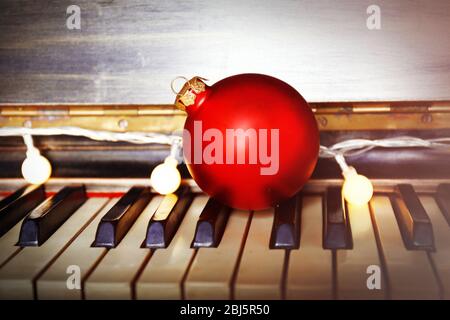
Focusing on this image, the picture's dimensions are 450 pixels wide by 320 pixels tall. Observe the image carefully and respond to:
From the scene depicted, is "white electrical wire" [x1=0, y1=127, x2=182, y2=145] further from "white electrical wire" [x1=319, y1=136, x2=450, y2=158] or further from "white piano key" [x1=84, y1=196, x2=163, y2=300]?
"white electrical wire" [x1=319, y1=136, x2=450, y2=158]

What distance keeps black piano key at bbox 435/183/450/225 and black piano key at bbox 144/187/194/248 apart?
544mm

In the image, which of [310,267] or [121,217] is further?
[121,217]

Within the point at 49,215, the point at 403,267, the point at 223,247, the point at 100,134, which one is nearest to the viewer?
the point at 403,267

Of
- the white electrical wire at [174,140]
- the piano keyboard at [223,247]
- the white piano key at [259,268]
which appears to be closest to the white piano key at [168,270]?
the piano keyboard at [223,247]

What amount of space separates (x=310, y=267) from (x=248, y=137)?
25cm

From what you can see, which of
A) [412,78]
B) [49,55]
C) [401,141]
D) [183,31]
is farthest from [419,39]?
[49,55]

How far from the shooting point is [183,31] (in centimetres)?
133

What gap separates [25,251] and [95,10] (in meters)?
Answer: 0.58

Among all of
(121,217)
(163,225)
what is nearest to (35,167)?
(121,217)

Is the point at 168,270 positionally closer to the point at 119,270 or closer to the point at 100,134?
the point at 119,270

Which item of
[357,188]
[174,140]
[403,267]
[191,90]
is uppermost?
[191,90]

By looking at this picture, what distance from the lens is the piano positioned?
0.99m

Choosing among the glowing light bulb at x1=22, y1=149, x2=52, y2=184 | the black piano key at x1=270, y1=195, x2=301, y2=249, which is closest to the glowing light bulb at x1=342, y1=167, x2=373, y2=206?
the black piano key at x1=270, y1=195, x2=301, y2=249

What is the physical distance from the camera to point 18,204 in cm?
128
